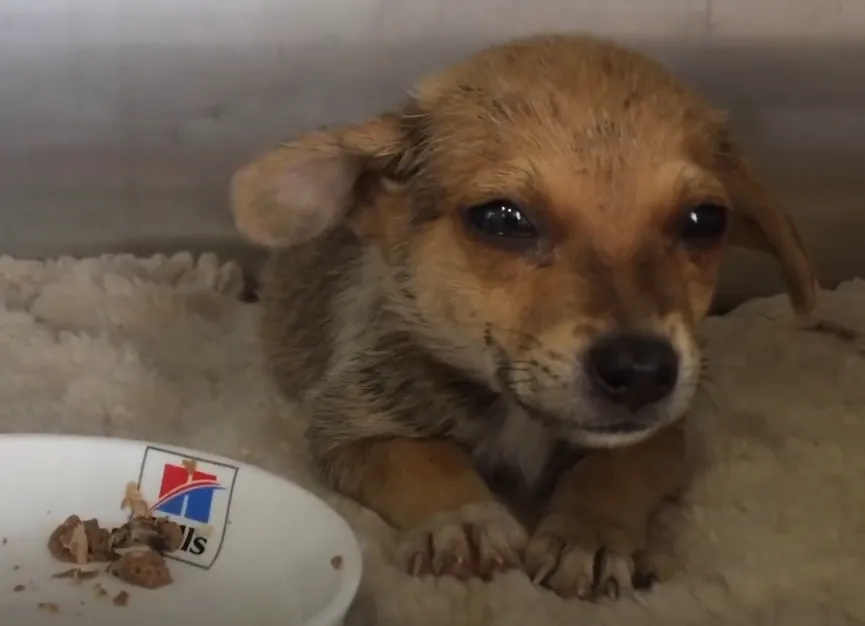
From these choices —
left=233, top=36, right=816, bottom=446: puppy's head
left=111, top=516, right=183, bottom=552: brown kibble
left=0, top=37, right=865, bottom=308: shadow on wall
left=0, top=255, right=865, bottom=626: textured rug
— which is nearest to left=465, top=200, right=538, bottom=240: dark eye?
left=233, top=36, right=816, bottom=446: puppy's head

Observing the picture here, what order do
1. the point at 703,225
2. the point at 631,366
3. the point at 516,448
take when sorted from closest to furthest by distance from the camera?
1. the point at 631,366
2. the point at 703,225
3. the point at 516,448

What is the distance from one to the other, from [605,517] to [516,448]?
22 cm

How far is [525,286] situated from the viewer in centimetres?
157

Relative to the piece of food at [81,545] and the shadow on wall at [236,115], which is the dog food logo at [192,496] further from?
the shadow on wall at [236,115]

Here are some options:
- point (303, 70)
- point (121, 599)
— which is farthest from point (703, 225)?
point (303, 70)

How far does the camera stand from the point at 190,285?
2645 millimetres

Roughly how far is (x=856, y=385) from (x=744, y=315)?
38 centimetres

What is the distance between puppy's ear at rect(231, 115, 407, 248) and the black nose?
1.58 feet

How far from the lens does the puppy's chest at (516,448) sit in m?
1.83

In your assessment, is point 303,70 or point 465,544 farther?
point 303,70

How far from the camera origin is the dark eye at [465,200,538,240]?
62.7 inches

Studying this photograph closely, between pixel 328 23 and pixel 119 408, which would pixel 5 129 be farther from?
pixel 119 408

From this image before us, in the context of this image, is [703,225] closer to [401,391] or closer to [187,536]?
[401,391]

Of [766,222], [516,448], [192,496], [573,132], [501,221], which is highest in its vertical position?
[573,132]
